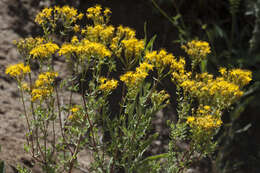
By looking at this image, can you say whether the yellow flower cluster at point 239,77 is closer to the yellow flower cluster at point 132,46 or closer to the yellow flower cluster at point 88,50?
the yellow flower cluster at point 132,46

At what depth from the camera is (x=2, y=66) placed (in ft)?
9.55

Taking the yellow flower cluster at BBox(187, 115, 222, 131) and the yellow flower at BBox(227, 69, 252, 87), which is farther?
the yellow flower at BBox(227, 69, 252, 87)

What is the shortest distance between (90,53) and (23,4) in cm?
222

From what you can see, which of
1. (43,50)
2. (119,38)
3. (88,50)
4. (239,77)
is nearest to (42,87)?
(43,50)

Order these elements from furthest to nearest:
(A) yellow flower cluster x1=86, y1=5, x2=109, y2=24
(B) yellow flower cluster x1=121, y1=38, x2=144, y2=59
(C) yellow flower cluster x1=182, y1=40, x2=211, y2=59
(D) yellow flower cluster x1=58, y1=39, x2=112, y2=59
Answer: (C) yellow flower cluster x1=182, y1=40, x2=211, y2=59 < (A) yellow flower cluster x1=86, y1=5, x2=109, y2=24 < (B) yellow flower cluster x1=121, y1=38, x2=144, y2=59 < (D) yellow flower cluster x1=58, y1=39, x2=112, y2=59

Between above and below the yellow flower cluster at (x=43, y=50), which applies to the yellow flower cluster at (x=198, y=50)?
below

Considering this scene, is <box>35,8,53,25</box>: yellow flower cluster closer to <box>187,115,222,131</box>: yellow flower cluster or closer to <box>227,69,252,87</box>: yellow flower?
<box>187,115,222,131</box>: yellow flower cluster

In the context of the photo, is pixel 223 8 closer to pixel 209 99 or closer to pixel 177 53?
pixel 177 53

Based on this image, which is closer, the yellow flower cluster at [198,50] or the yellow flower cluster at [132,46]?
the yellow flower cluster at [132,46]

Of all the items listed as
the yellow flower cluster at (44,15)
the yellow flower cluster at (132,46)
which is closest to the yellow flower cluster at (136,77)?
the yellow flower cluster at (132,46)

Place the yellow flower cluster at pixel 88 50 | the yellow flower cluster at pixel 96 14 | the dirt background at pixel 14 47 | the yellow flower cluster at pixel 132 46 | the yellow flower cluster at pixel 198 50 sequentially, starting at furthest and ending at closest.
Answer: the dirt background at pixel 14 47 → the yellow flower cluster at pixel 198 50 → the yellow flower cluster at pixel 96 14 → the yellow flower cluster at pixel 132 46 → the yellow flower cluster at pixel 88 50

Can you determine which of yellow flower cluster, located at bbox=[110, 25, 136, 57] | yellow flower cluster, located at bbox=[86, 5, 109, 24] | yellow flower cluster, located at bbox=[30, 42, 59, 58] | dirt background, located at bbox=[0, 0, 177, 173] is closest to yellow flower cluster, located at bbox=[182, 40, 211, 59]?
yellow flower cluster, located at bbox=[110, 25, 136, 57]

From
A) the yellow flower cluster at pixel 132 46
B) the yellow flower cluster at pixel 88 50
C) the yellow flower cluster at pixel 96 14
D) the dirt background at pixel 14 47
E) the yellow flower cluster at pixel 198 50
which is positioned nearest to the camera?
the yellow flower cluster at pixel 88 50

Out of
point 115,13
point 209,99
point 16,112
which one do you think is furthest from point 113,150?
point 115,13
